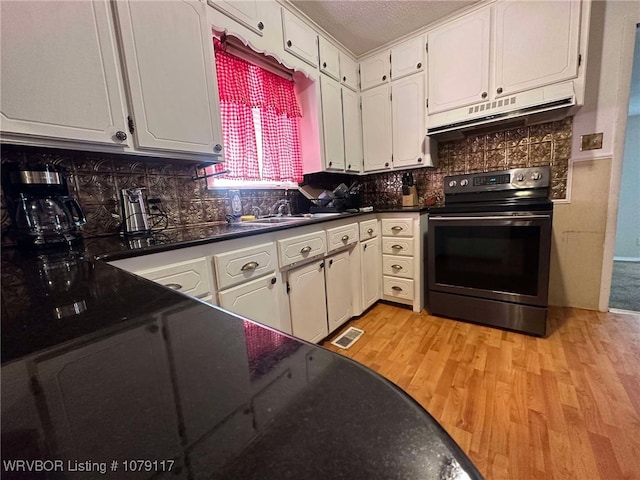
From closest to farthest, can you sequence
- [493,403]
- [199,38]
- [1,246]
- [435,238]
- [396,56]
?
[1,246], [493,403], [199,38], [435,238], [396,56]

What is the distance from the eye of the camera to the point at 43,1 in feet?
3.21

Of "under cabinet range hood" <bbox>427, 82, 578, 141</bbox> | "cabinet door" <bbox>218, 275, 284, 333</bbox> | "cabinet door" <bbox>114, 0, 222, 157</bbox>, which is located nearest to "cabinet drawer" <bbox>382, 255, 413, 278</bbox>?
"under cabinet range hood" <bbox>427, 82, 578, 141</bbox>

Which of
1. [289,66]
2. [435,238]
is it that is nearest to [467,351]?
[435,238]

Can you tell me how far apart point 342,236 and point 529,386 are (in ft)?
4.32

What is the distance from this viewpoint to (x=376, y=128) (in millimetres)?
2621

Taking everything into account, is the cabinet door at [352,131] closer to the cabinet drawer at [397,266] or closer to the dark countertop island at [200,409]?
the cabinet drawer at [397,266]

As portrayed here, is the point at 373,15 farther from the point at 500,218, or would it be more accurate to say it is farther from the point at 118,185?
the point at 118,185

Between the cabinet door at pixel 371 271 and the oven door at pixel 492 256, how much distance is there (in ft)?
1.44

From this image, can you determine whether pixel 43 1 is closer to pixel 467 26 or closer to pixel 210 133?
pixel 210 133

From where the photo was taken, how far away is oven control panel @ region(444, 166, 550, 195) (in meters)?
2.10

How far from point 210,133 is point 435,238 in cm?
172

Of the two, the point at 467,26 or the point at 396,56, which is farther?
the point at 396,56

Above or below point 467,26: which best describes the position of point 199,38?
below

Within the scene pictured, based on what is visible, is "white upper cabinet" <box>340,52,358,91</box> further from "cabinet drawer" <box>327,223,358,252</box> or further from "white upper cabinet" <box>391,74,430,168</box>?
"cabinet drawer" <box>327,223,358,252</box>
